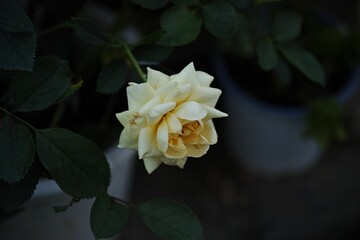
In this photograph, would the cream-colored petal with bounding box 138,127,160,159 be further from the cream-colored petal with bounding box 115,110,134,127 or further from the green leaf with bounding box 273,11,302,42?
the green leaf with bounding box 273,11,302,42

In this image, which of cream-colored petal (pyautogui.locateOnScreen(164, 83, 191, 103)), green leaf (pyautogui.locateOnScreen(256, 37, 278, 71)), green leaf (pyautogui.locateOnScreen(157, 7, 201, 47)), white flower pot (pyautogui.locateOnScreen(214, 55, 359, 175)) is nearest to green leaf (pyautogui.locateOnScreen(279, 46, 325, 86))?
green leaf (pyautogui.locateOnScreen(256, 37, 278, 71))

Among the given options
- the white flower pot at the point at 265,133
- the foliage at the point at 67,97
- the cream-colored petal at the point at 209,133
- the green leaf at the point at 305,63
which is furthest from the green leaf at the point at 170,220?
the white flower pot at the point at 265,133

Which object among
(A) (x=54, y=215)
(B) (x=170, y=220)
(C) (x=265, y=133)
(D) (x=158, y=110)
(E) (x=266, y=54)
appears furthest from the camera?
(C) (x=265, y=133)

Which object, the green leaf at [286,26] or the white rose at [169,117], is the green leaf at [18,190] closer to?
the white rose at [169,117]

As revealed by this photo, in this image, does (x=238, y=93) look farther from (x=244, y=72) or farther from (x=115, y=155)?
(x=115, y=155)

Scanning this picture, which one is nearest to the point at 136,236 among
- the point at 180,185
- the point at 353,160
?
the point at 180,185

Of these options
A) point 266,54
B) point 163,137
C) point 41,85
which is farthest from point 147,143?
point 266,54

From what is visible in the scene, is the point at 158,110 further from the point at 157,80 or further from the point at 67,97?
the point at 67,97
